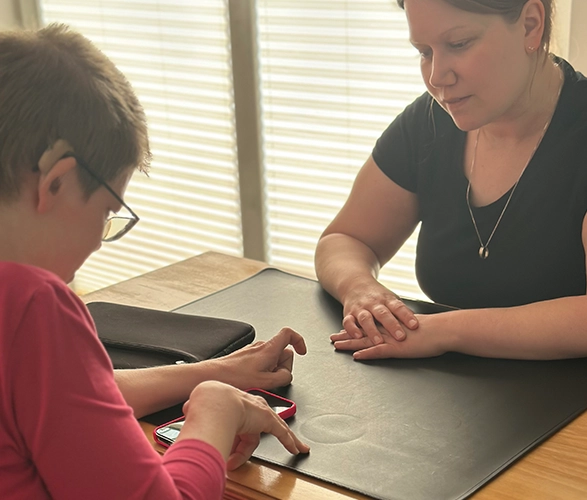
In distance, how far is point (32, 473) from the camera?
85 cm

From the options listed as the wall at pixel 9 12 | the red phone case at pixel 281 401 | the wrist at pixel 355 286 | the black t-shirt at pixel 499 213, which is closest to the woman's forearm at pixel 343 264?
the wrist at pixel 355 286

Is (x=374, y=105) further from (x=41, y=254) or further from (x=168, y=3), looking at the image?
(x=41, y=254)

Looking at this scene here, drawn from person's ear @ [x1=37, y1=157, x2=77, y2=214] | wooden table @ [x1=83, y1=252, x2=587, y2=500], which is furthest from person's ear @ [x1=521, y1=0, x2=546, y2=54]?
person's ear @ [x1=37, y1=157, x2=77, y2=214]

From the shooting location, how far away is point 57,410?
81 cm

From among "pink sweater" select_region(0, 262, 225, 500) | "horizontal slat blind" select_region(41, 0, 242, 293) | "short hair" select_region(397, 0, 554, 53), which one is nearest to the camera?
"pink sweater" select_region(0, 262, 225, 500)

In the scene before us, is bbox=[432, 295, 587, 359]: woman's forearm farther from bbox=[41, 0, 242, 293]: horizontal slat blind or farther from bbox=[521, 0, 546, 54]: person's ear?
bbox=[41, 0, 242, 293]: horizontal slat blind

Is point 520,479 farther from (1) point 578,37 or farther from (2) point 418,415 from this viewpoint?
(1) point 578,37

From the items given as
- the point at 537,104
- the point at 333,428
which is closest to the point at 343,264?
the point at 537,104

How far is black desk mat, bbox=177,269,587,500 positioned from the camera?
3.46ft

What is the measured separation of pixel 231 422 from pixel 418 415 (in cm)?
30

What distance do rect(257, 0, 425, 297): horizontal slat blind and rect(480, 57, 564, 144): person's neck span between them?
85 centimetres

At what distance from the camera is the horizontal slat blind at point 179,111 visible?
319cm

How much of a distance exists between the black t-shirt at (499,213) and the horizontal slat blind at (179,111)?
1417 millimetres

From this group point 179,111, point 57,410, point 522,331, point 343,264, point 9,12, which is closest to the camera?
point 57,410
